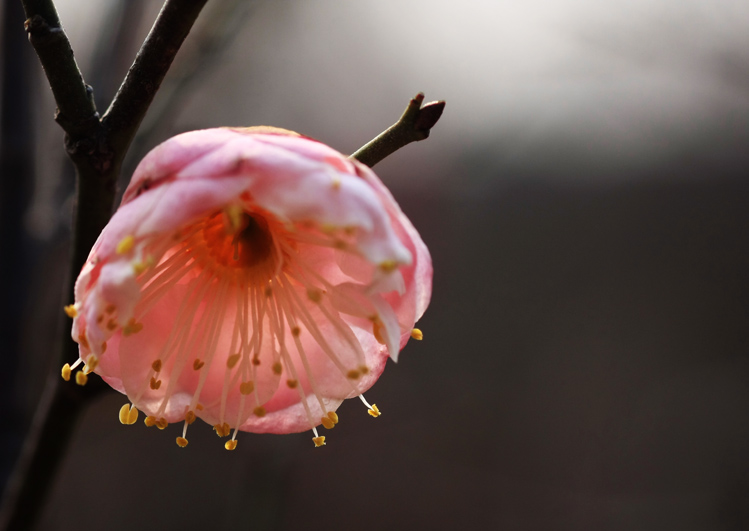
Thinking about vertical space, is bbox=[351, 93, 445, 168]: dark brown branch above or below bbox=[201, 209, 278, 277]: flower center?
above

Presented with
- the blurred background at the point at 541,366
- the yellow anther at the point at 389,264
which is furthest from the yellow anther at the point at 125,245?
the blurred background at the point at 541,366

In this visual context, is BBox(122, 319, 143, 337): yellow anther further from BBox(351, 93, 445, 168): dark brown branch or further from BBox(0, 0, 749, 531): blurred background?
BBox(0, 0, 749, 531): blurred background

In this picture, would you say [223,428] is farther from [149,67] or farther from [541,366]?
[541,366]

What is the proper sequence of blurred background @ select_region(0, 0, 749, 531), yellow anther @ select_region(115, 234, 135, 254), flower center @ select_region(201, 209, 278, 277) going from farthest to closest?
blurred background @ select_region(0, 0, 749, 531) → flower center @ select_region(201, 209, 278, 277) → yellow anther @ select_region(115, 234, 135, 254)

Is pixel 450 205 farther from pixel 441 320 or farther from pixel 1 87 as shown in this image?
pixel 1 87

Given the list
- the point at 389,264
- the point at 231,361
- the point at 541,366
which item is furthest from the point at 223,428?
the point at 541,366

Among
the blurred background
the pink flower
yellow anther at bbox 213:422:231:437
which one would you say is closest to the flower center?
the pink flower

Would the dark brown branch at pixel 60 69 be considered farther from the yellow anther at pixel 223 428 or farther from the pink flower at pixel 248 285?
the yellow anther at pixel 223 428
